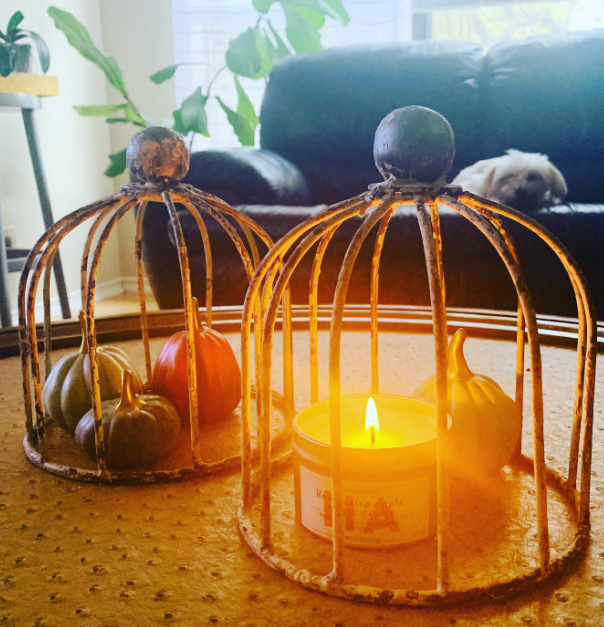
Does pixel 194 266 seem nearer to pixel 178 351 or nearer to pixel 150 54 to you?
pixel 178 351

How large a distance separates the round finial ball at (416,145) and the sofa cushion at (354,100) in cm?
212

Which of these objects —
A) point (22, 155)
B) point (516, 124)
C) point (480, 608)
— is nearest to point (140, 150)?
point (480, 608)

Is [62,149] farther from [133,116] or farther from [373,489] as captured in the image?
[373,489]

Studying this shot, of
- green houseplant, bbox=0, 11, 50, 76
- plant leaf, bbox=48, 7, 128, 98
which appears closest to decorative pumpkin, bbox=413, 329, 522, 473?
green houseplant, bbox=0, 11, 50, 76

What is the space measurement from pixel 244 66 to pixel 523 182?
1353mm

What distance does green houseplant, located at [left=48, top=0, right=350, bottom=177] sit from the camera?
8.68ft

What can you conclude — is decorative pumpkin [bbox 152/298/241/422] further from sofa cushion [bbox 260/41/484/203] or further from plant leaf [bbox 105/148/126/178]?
plant leaf [bbox 105/148/126/178]

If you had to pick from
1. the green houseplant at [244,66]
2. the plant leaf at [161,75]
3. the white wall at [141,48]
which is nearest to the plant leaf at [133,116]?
the green houseplant at [244,66]

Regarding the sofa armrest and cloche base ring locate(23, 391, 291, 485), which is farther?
the sofa armrest

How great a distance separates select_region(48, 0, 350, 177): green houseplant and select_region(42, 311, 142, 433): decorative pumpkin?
2.10 metres

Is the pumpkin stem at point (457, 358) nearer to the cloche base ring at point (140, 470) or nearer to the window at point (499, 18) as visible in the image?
the cloche base ring at point (140, 470)

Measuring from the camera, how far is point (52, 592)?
46 cm

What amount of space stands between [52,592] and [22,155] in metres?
2.56

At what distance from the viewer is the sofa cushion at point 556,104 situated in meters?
2.37
